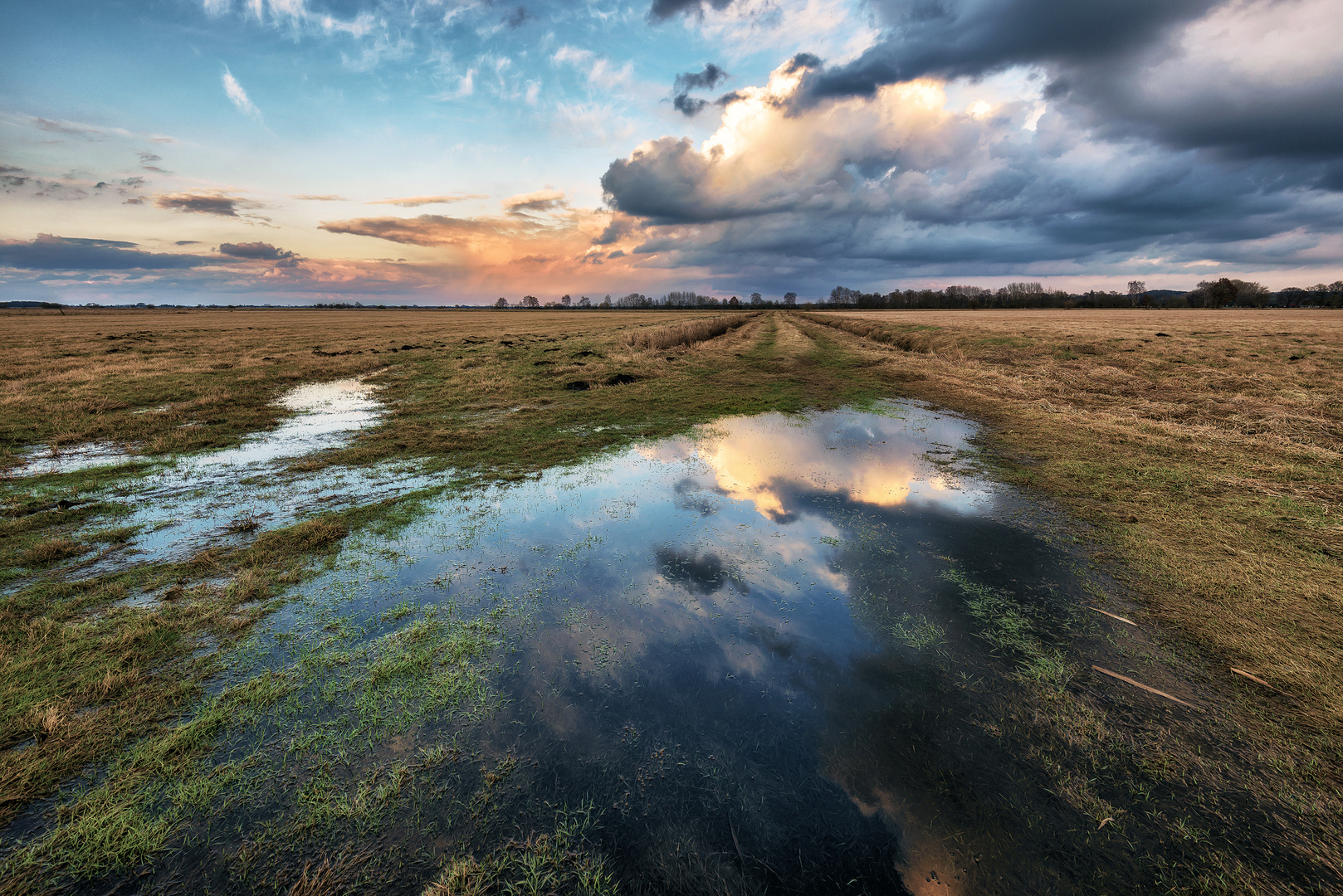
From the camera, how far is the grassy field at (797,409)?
12.1 feet

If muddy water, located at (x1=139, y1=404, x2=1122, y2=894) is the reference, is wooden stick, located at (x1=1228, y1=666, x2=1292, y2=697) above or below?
above

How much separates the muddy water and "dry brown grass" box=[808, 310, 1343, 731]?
4.33ft

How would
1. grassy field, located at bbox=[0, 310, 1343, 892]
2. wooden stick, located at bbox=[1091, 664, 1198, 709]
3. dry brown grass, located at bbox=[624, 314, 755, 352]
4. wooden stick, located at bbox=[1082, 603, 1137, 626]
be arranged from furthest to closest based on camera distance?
1. dry brown grass, located at bbox=[624, 314, 755, 352]
2. wooden stick, located at bbox=[1082, 603, 1137, 626]
3. wooden stick, located at bbox=[1091, 664, 1198, 709]
4. grassy field, located at bbox=[0, 310, 1343, 892]

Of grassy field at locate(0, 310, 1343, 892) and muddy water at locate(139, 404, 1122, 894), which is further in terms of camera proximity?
grassy field at locate(0, 310, 1343, 892)

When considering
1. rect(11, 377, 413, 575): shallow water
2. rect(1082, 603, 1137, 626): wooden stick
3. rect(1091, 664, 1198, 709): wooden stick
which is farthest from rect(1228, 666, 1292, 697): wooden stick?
rect(11, 377, 413, 575): shallow water

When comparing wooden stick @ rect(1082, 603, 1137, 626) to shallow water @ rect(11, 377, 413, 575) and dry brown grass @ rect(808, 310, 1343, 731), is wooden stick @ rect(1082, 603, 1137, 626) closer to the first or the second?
dry brown grass @ rect(808, 310, 1343, 731)

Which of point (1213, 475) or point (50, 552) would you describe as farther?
point (1213, 475)

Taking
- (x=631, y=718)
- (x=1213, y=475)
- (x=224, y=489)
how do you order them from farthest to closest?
(x=1213, y=475) < (x=224, y=489) < (x=631, y=718)

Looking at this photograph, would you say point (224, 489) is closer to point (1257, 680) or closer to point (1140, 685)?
point (1140, 685)

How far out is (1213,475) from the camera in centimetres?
916

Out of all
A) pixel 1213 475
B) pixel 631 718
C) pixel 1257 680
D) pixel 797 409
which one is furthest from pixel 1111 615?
pixel 797 409

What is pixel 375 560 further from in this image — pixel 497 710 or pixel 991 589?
pixel 991 589

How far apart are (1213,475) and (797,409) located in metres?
9.53

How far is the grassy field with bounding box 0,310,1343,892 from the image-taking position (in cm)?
370
